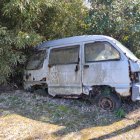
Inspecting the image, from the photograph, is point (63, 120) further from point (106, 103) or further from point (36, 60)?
point (36, 60)

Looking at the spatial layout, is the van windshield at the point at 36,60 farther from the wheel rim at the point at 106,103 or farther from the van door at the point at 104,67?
the wheel rim at the point at 106,103

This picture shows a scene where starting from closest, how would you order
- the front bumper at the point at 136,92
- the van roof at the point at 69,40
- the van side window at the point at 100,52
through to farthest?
the front bumper at the point at 136,92 < the van side window at the point at 100,52 < the van roof at the point at 69,40

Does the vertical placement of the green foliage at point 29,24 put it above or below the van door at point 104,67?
Result: above

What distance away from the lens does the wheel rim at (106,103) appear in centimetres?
770

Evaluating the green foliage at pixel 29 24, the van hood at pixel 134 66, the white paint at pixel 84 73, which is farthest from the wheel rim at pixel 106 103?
the green foliage at pixel 29 24

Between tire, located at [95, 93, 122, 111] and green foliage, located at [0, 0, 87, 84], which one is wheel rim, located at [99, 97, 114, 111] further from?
green foliage, located at [0, 0, 87, 84]

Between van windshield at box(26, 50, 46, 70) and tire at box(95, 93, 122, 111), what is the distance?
206cm

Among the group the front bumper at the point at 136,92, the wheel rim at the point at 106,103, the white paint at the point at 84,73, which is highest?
the white paint at the point at 84,73

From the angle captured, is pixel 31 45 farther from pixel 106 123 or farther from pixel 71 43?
pixel 106 123

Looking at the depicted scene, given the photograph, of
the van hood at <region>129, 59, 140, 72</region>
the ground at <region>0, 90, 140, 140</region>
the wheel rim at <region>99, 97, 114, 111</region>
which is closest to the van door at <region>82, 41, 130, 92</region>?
the van hood at <region>129, 59, 140, 72</region>

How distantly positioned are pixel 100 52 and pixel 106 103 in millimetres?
1215

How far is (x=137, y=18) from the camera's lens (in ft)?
32.8

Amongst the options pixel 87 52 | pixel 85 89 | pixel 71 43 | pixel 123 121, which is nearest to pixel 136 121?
pixel 123 121

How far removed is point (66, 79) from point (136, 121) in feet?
7.19
